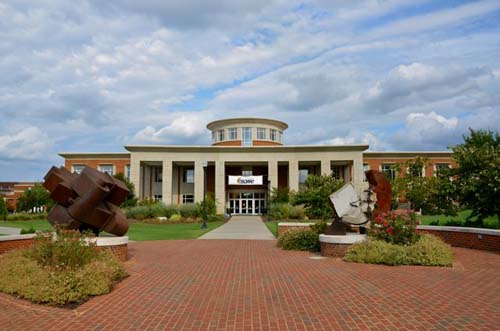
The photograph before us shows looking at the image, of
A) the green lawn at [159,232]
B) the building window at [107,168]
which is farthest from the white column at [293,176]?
the building window at [107,168]

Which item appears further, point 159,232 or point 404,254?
point 159,232

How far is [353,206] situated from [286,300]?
6.51 m

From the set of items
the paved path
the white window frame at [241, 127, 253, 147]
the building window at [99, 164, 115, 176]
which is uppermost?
the white window frame at [241, 127, 253, 147]

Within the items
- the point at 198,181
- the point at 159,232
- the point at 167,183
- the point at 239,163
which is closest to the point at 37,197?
the point at 167,183

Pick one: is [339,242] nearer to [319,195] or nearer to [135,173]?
[319,195]

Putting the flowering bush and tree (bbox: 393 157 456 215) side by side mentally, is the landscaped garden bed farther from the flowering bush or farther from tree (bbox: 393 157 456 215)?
tree (bbox: 393 157 456 215)

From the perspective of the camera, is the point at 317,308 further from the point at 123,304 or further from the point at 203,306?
the point at 123,304

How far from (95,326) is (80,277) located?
1.85 meters

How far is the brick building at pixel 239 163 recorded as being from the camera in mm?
45562

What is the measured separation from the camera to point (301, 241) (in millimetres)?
14492

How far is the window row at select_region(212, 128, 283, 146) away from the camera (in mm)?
49969

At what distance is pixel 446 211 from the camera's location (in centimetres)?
1920

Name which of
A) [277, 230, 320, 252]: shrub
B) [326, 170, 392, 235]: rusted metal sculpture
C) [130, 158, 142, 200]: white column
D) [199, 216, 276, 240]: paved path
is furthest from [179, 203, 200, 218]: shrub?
[326, 170, 392, 235]: rusted metal sculpture

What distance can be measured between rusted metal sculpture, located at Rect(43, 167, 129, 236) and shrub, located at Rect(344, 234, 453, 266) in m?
7.22
